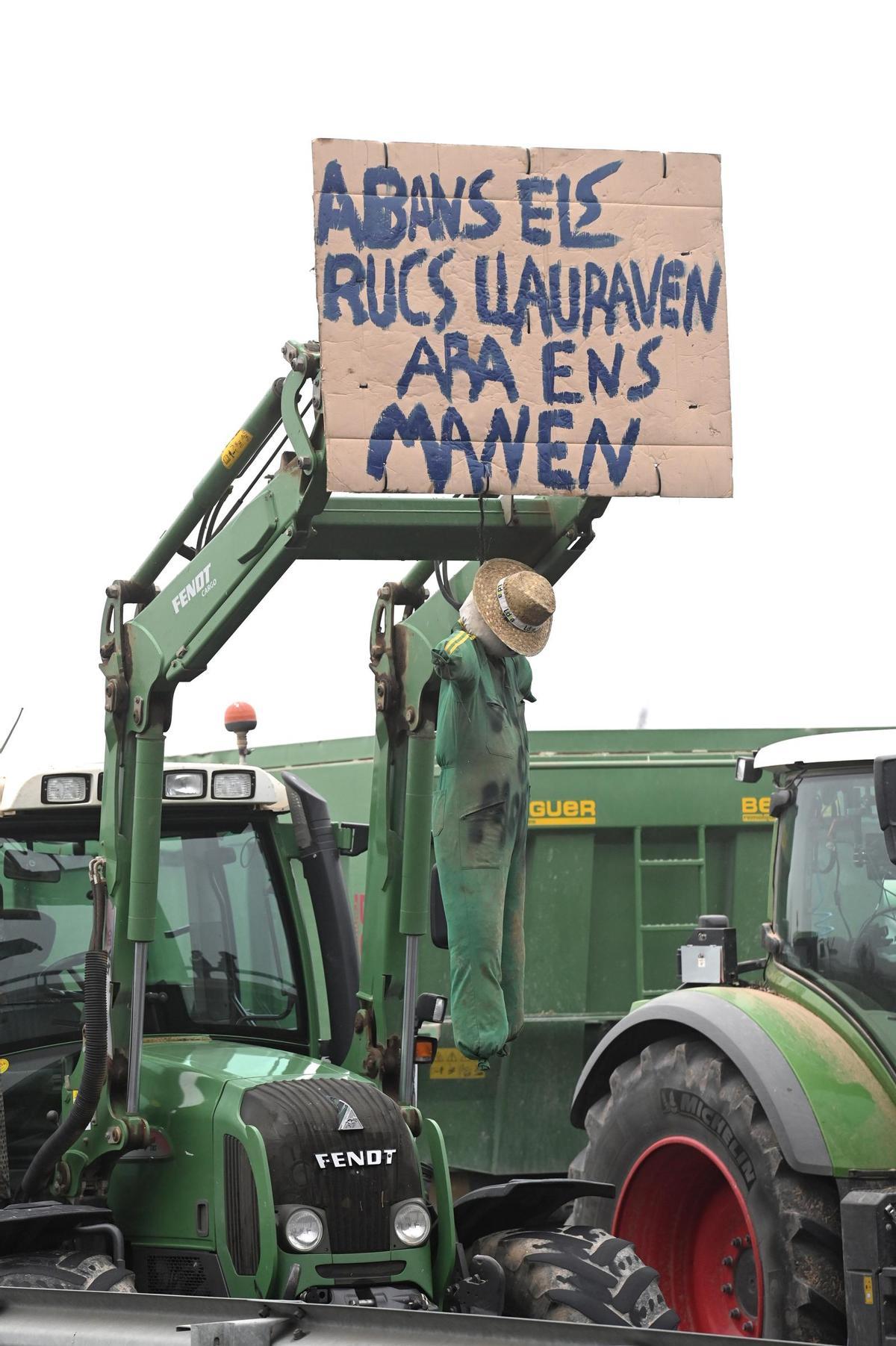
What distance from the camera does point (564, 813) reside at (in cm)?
981

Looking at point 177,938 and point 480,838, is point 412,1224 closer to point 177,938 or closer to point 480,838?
point 480,838

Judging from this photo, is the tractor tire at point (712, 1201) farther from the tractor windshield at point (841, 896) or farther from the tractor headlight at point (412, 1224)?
the tractor headlight at point (412, 1224)

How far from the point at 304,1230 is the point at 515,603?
1823 mm

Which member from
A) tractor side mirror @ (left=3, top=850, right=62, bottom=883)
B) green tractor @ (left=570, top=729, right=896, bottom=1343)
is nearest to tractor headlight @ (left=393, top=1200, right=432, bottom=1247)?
green tractor @ (left=570, top=729, right=896, bottom=1343)

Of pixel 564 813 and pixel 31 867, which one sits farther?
pixel 564 813

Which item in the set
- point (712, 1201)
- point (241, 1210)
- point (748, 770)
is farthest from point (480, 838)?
point (712, 1201)

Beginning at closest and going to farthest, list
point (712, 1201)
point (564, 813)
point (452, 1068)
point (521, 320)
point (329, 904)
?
point (521, 320) < point (329, 904) < point (712, 1201) < point (452, 1068) < point (564, 813)

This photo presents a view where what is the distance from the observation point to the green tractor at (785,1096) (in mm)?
6617

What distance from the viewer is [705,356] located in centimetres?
543

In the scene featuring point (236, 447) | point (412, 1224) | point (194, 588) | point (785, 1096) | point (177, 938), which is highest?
point (236, 447)

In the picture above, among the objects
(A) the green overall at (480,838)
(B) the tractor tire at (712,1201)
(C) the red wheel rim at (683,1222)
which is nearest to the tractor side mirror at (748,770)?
(B) the tractor tire at (712,1201)

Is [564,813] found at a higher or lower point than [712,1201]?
higher

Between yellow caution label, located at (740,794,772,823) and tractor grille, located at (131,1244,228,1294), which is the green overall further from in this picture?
yellow caution label, located at (740,794,772,823)

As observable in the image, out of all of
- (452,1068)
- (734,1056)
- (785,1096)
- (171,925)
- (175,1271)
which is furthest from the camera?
(452,1068)
